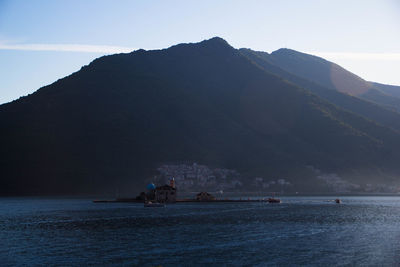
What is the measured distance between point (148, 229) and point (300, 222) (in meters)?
36.4

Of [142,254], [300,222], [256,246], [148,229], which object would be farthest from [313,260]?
[300,222]

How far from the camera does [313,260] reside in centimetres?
6297

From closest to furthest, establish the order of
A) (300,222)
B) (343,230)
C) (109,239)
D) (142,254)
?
(142,254), (109,239), (343,230), (300,222)

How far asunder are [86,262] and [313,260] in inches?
1139

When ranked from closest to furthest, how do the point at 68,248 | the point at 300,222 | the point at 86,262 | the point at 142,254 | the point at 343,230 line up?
the point at 86,262 → the point at 142,254 → the point at 68,248 → the point at 343,230 → the point at 300,222

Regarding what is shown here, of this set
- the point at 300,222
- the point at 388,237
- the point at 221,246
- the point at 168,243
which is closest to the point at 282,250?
the point at 221,246

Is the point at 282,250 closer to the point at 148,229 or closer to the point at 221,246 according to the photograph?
the point at 221,246

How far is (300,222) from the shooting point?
112 meters

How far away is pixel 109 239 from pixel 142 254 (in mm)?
17145

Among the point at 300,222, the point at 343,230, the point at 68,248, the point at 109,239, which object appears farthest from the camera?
the point at 300,222

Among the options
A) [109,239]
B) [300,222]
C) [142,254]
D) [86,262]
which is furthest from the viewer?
[300,222]

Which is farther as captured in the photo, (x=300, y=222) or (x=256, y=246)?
(x=300, y=222)

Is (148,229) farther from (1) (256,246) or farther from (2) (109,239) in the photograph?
(1) (256,246)

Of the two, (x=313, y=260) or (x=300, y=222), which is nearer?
(x=313, y=260)
